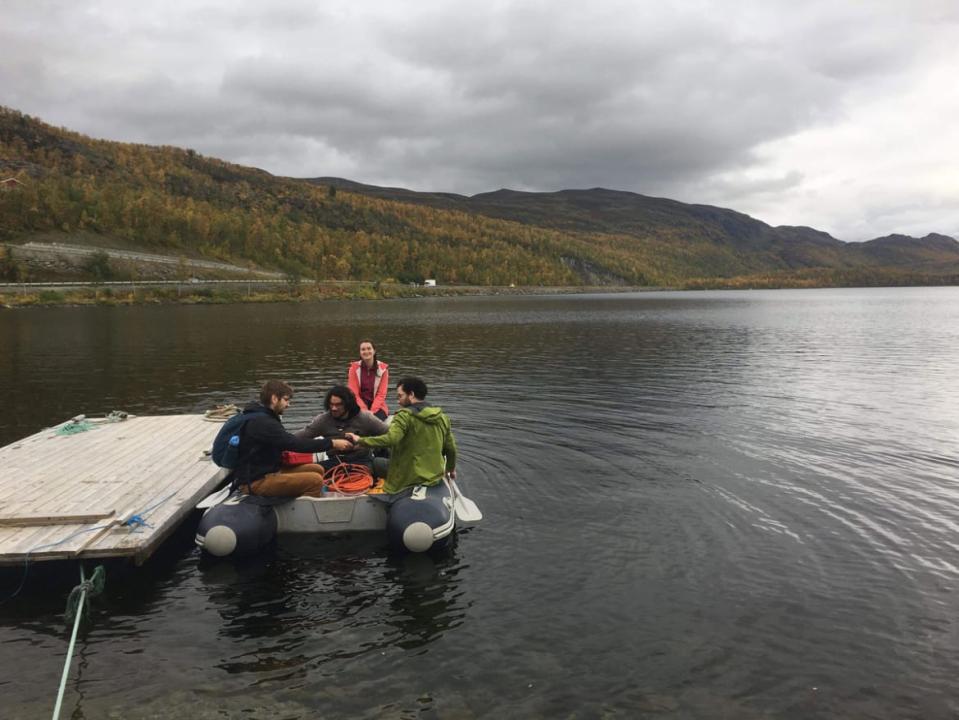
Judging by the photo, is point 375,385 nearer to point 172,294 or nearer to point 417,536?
point 417,536

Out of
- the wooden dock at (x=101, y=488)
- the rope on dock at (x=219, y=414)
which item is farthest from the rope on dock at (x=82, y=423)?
the rope on dock at (x=219, y=414)

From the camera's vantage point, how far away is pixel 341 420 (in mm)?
11648

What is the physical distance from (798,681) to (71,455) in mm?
14991

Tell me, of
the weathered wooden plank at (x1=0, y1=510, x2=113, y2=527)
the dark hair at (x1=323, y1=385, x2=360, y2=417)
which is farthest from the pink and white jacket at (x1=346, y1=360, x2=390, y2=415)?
the weathered wooden plank at (x1=0, y1=510, x2=113, y2=527)

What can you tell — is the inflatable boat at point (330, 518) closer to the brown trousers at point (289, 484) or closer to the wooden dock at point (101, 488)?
the brown trousers at point (289, 484)

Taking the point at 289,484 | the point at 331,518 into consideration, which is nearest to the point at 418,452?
the point at 331,518

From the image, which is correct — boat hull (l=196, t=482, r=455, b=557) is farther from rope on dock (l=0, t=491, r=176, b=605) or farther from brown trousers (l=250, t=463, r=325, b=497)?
rope on dock (l=0, t=491, r=176, b=605)

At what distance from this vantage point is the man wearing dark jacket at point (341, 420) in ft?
37.3

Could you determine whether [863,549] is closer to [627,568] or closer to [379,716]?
[627,568]

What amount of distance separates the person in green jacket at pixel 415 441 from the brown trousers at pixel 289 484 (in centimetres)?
106

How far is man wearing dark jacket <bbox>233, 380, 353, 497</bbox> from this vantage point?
32.2ft

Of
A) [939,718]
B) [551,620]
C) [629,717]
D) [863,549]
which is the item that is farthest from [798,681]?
[863,549]

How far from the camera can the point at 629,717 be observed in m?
6.57

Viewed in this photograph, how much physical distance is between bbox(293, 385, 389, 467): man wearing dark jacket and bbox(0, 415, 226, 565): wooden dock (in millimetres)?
2692
